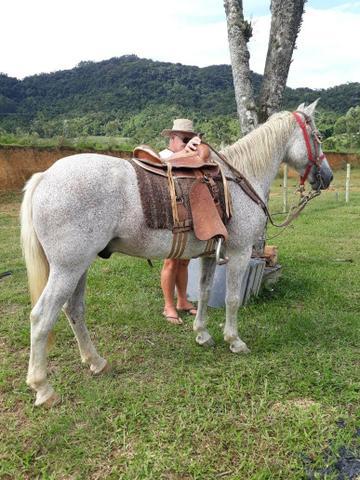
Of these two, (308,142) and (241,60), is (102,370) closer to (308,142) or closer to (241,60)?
(308,142)

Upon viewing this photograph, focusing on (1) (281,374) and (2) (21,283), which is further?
(2) (21,283)

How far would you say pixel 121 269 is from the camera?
6.11m

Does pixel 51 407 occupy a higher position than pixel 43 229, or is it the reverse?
pixel 43 229

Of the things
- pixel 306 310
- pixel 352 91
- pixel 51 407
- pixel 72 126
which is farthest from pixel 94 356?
pixel 352 91

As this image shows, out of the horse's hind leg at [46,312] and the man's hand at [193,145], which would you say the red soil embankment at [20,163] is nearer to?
the man's hand at [193,145]

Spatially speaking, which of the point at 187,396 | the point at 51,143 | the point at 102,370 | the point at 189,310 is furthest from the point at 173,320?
the point at 51,143

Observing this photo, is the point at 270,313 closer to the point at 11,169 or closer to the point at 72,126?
the point at 11,169

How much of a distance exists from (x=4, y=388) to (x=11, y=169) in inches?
720

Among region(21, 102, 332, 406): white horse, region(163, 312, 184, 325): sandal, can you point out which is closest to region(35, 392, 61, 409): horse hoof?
region(21, 102, 332, 406): white horse

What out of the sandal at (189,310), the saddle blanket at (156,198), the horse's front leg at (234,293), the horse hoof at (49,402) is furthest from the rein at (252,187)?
the horse hoof at (49,402)

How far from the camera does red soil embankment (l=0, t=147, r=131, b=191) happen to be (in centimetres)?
1909

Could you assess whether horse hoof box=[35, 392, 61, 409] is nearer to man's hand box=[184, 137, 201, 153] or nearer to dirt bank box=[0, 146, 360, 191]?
man's hand box=[184, 137, 201, 153]

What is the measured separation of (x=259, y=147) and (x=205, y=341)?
71.9 inches

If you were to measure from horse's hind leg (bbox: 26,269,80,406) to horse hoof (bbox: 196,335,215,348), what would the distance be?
148 centimetres
